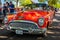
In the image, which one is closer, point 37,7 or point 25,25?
point 25,25

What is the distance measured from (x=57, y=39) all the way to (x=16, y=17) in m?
2.00

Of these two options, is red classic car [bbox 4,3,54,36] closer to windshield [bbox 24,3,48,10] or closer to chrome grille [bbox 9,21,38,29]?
chrome grille [bbox 9,21,38,29]

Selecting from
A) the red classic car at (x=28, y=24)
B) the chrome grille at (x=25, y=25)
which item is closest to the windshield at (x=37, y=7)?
the red classic car at (x=28, y=24)

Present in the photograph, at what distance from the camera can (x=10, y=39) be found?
8.40 m

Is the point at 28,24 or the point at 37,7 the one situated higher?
the point at 37,7

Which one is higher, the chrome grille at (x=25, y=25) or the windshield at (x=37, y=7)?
the windshield at (x=37, y=7)

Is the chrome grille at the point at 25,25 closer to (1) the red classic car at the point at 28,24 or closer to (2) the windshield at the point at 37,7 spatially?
(1) the red classic car at the point at 28,24

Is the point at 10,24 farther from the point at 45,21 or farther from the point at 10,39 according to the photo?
the point at 45,21

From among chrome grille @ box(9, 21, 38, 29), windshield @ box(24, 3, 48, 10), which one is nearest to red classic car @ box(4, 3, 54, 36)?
Answer: chrome grille @ box(9, 21, 38, 29)

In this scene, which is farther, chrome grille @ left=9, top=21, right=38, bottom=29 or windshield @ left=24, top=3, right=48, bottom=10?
windshield @ left=24, top=3, right=48, bottom=10

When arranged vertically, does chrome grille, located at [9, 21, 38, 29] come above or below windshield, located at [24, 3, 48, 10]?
below

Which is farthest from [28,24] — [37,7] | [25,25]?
[37,7]

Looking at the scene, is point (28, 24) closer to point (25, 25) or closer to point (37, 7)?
point (25, 25)

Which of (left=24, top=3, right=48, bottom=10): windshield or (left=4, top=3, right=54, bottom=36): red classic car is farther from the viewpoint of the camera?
(left=24, top=3, right=48, bottom=10): windshield
